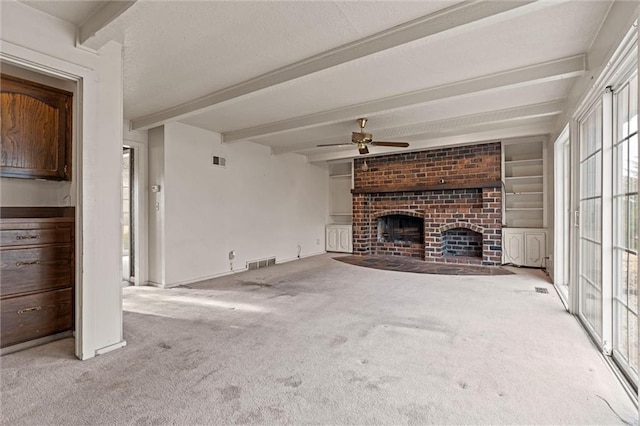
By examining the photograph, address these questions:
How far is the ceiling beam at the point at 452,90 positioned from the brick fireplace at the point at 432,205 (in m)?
3.20

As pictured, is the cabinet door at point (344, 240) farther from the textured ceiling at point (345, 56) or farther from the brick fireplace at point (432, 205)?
the textured ceiling at point (345, 56)

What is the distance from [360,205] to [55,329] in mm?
6067

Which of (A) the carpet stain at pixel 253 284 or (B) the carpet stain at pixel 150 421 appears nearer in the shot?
(B) the carpet stain at pixel 150 421

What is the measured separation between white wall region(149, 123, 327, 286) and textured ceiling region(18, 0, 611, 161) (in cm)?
64

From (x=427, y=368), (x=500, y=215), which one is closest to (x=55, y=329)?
(x=427, y=368)

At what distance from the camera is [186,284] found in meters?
4.72

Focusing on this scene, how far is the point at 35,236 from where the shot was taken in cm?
255

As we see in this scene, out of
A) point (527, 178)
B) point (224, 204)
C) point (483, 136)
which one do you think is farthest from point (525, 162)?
point (224, 204)

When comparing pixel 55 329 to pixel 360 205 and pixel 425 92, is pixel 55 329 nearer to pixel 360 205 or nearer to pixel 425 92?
pixel 425 92

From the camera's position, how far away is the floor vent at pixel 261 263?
592 cm

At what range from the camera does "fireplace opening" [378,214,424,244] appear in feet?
24.5

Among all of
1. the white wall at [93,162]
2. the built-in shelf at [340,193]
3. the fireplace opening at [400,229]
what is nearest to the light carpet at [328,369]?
the white wall at [93,162]

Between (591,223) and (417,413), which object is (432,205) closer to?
(591,223)

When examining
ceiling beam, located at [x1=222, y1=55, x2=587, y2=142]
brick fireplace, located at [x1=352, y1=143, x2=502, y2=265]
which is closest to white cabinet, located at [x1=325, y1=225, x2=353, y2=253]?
brick fireplace, located at [x1=352, y1=143, x2=502, y2=265]
